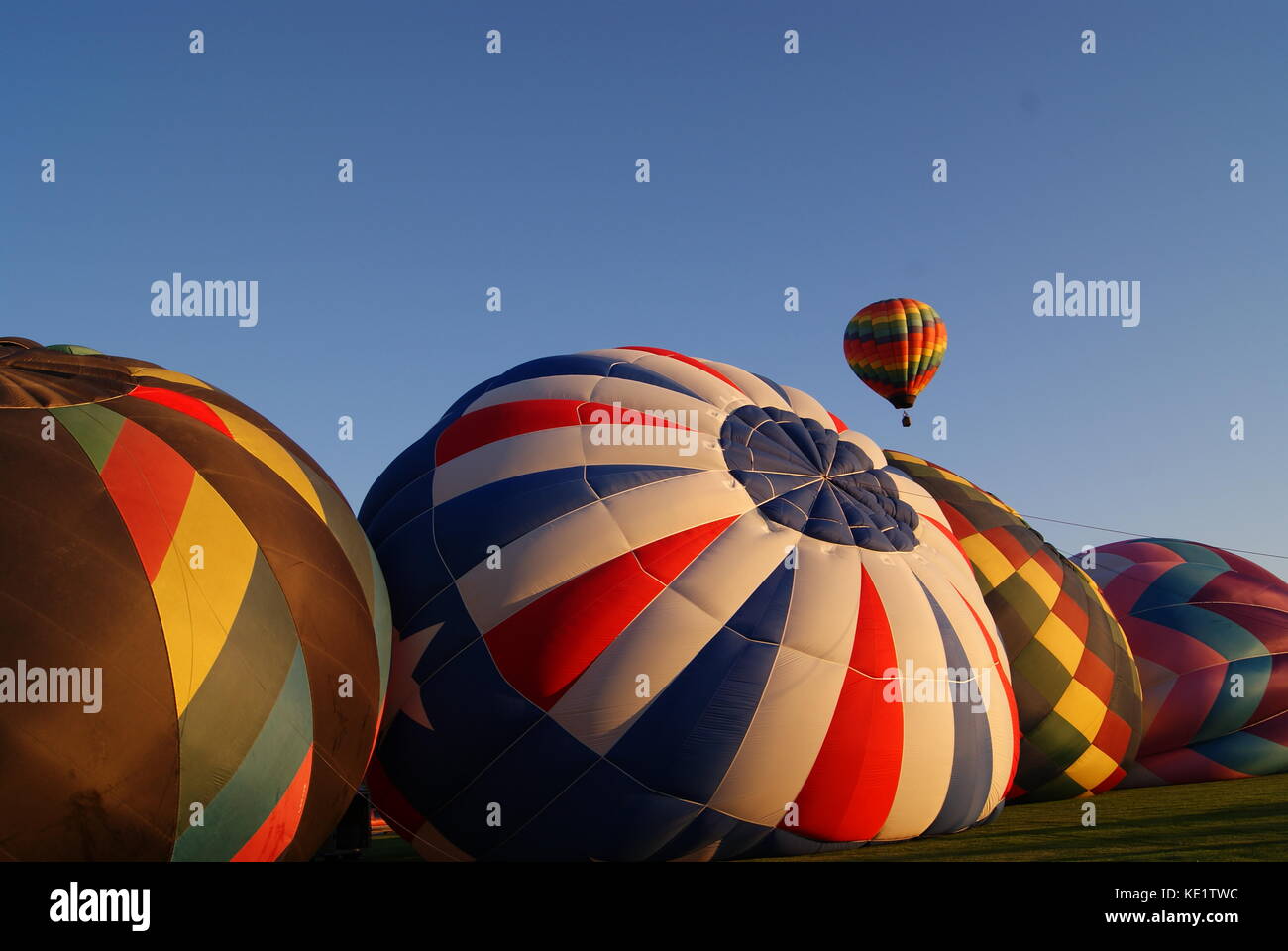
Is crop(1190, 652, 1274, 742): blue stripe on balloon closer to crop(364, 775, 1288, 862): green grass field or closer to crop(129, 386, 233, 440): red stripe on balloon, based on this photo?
crop(364, 775, 1288, 862): green grass field

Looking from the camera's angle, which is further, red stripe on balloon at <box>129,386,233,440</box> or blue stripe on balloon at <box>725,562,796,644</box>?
blue stripe on balloon at <box>725,562,796,644</box>

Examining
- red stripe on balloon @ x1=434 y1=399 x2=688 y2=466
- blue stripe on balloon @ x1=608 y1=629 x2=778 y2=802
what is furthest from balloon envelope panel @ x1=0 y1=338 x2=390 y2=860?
red stripe on balloon @ x1=434 y1=399 x2=688 y2=466

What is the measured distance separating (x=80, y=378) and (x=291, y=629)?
6.76 feet

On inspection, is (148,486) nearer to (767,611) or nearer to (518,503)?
(518,503)

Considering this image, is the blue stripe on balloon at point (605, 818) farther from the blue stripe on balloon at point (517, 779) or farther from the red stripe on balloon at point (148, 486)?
the red stripe on balloon at point (148, 486)

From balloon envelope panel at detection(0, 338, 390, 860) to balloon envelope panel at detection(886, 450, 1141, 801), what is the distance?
7.42m

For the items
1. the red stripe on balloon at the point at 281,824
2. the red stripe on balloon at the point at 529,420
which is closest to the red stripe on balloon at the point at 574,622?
the red stripe on balloon at the point at 529,420

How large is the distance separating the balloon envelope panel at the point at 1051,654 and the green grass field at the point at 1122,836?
455mm

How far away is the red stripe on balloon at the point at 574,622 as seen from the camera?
28.0ft

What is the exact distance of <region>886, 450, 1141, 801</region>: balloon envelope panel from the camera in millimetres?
12266

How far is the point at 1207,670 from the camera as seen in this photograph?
14.7 m

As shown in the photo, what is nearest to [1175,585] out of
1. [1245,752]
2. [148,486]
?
[1245,752]

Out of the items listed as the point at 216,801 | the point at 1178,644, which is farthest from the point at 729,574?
the point at 1178,644
